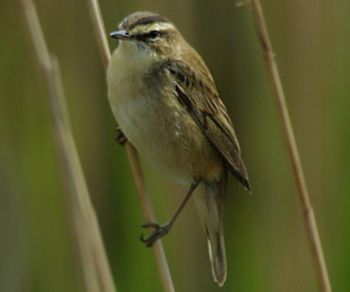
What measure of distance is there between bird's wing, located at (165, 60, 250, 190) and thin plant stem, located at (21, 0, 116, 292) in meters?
0.76

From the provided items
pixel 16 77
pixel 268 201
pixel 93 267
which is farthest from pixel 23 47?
pixel 93 267

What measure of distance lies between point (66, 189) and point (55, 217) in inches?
52.5

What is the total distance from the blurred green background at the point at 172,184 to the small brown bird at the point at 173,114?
317mm

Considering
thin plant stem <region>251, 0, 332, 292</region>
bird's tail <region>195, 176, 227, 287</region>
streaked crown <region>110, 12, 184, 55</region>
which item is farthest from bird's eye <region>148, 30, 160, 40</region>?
bird's tail <region>195, 176, 227, 287</region>

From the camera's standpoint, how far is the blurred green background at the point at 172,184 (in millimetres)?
3447

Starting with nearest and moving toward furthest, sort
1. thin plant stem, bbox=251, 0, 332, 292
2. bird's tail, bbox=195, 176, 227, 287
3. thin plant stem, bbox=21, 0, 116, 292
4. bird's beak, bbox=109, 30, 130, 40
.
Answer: thin plant stem, bbox=21, 0, 116, 292 → thin plant stem, bbox=251, 0, 332, 292 → bird's beak, bbox=109, 30, 130, 40 → bird's tail, bbox=195, 176, 227, 287

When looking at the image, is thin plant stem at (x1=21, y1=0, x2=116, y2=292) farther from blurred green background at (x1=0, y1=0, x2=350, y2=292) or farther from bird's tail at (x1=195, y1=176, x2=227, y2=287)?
blurred green background at (x1=0, y1=0, x2=350, y2=292)

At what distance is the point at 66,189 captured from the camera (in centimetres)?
227

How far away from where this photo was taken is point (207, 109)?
310 centimetres

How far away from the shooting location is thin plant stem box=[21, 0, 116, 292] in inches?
87.2

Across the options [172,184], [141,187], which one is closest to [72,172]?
[141,187]

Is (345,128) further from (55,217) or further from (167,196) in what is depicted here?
(55,217)

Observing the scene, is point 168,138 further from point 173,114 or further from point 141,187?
point 141,187

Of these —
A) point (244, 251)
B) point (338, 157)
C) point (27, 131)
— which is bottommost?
point (244, 251)
